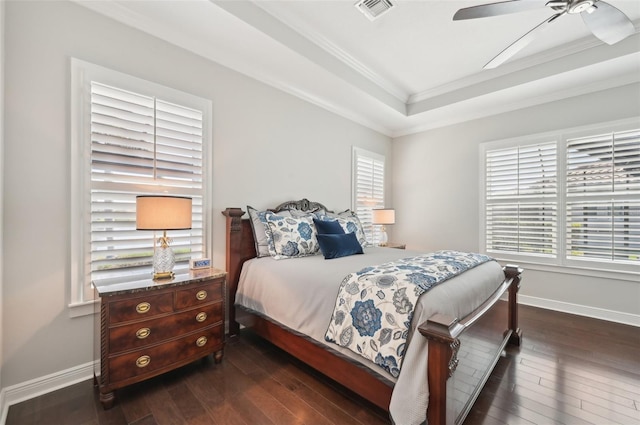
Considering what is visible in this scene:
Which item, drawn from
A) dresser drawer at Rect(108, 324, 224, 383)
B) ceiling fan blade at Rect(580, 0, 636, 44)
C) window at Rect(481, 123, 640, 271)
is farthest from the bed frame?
ceiling fan blade at Rect(580, 0, 636, 44)

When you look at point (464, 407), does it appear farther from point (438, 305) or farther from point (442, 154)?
point (442, 154)

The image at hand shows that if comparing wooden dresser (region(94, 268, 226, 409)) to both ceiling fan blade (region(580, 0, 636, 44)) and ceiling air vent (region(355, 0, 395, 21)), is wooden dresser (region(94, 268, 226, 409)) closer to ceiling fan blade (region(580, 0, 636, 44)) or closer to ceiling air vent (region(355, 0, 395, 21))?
ceiling air vent (region(355, 0, 395, 21))

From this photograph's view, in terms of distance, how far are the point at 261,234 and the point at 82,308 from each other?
144cm

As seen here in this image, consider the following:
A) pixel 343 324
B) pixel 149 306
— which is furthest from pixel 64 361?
pixel 343 324

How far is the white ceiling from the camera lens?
2359mm

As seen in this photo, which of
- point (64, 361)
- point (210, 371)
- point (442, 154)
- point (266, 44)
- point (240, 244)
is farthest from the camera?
point (442, 154)

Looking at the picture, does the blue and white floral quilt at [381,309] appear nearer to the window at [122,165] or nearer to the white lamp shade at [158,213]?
the white lamp shade at [158,213]

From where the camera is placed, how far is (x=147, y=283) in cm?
187

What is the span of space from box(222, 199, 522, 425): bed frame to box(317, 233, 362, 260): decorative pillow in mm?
752

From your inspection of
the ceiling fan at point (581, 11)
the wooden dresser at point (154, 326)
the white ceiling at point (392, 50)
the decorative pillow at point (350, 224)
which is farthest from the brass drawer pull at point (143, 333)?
the ceiling fan at point (581, 11)

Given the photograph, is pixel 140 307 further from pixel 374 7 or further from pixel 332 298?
pixel 374 7

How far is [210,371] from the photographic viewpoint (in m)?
2.12

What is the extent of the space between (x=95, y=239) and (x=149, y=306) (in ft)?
2.31

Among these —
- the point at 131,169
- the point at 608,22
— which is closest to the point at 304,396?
the point at 131,169
